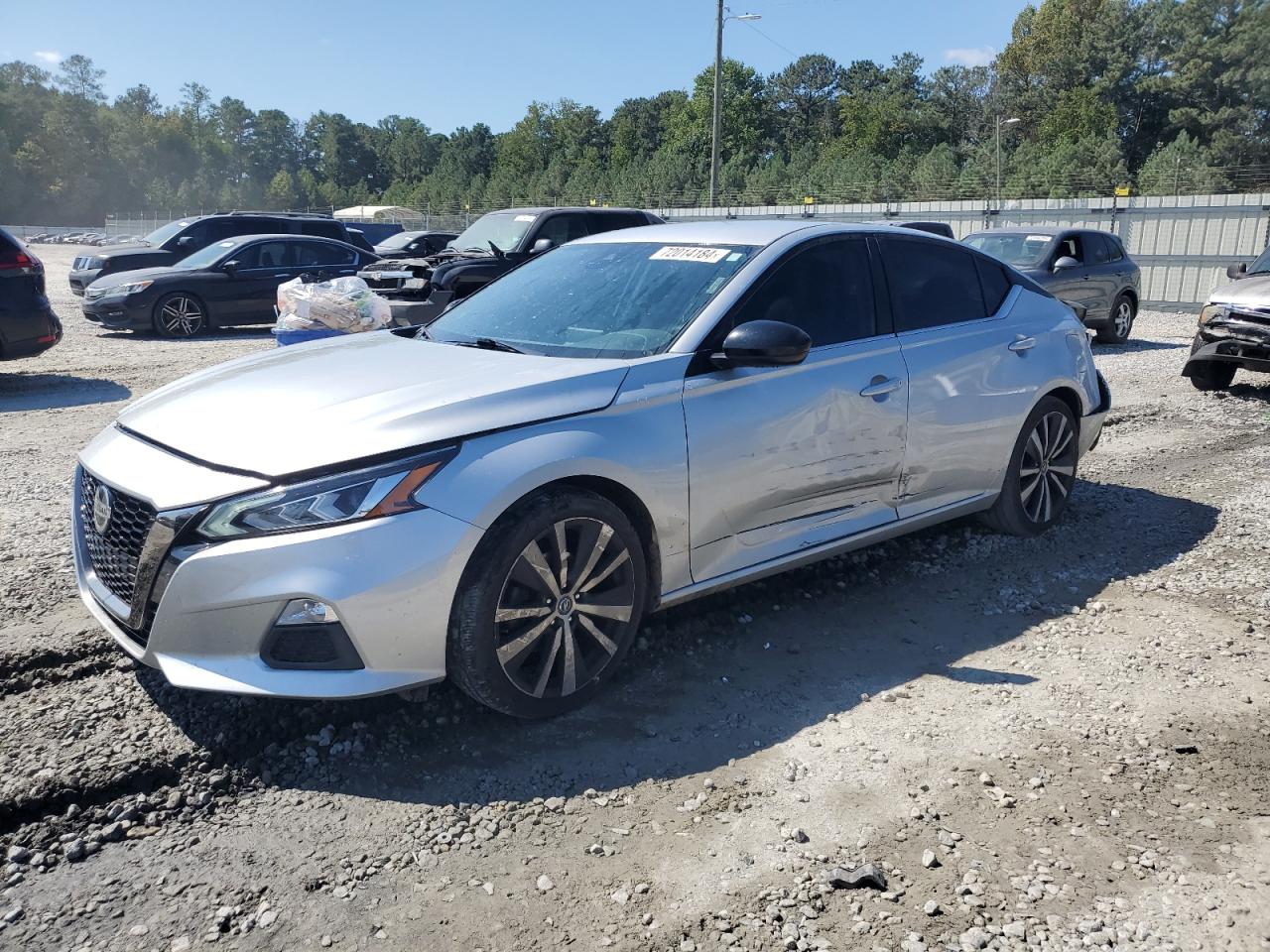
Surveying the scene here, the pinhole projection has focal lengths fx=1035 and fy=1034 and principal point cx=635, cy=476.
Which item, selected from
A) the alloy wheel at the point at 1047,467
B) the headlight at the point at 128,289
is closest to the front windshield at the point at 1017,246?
the alloy wheel at the point at 1047,467

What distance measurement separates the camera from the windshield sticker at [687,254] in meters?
4.43

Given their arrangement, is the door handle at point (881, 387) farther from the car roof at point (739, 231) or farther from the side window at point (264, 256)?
the side window at point (264, 256)

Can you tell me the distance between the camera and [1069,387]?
18.7 ft

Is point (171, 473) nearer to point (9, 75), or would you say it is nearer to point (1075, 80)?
point (1075, 80)

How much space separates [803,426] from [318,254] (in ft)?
47.1

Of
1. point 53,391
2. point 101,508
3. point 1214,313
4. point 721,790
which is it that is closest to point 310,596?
point 101,508

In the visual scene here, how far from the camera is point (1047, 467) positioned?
18.6 feet

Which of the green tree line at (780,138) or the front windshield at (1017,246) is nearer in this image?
the front windshield at (1017,246)

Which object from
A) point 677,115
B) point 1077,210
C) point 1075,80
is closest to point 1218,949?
point 1077,210

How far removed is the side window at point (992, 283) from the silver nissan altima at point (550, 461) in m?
0.11

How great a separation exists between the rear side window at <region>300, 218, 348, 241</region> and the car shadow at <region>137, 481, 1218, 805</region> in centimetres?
1581

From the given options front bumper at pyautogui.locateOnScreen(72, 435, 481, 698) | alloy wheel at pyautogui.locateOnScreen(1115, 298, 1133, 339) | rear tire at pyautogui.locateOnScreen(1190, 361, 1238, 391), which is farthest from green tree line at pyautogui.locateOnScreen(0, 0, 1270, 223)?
front bumper at pyautogui.locateOnScreen(72, 435, 481, 698)

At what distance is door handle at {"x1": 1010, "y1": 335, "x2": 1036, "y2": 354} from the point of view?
5.32 m

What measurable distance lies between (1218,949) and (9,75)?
6309 inches
